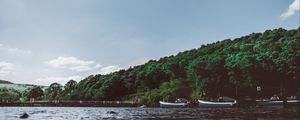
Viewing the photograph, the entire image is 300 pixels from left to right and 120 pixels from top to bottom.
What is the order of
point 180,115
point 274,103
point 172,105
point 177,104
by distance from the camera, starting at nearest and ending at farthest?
point 180,115
point 274,103
point 177,104
point 172,105

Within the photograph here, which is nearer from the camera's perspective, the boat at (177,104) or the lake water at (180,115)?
the lake water at (180,115)

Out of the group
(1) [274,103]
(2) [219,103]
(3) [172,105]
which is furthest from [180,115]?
(3) [172,105]

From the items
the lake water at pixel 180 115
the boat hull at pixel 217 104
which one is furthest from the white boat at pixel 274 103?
the lake water at pixel 180 115

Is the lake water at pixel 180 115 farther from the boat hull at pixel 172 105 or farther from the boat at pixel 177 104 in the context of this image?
the boat at pixel 177 104

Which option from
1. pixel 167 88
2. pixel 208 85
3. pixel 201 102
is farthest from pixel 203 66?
pixel 167 88

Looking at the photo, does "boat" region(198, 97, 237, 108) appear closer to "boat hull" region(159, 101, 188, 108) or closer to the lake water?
"boat hull" region(159, 101, 188, 108)

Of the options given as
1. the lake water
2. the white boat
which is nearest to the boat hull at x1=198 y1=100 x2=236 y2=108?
the white boat

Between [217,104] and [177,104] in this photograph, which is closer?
[217,104]

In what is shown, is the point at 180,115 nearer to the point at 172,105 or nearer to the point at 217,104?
the point at 217,104

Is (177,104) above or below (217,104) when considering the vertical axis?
below

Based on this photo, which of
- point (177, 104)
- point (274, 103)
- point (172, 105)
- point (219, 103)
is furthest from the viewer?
point (172, 105)

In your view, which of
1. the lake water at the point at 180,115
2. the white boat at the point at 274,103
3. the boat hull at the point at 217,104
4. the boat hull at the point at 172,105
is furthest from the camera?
the boat hull at the point at 172,105

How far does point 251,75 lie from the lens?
494ft

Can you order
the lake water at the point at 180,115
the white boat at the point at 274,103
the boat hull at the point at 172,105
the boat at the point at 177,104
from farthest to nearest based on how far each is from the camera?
the boat at the point at 177,104
the boat hull at the point at 172,105
the white boat at the point at 274,103
the lake water at the point at 180,115
